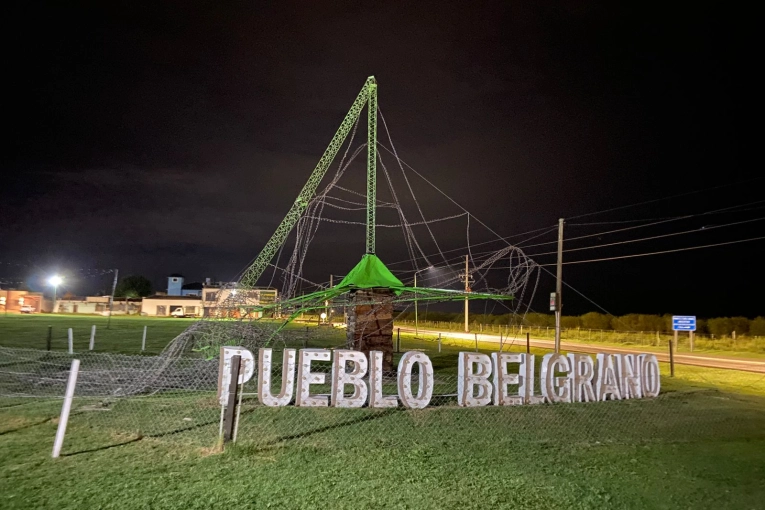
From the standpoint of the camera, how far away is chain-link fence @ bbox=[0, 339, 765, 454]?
958 centimetres

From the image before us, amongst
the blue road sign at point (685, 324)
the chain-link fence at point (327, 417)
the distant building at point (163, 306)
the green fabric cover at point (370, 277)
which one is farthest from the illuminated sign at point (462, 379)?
the distant building at point (163, 306)

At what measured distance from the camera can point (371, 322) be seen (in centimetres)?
1758

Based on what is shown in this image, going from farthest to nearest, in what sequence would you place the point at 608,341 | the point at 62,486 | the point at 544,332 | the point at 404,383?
the point at 544,332
the point at 608,341
the point at 404,383
the point at 62,486

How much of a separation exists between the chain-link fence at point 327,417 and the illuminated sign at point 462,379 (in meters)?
0.28

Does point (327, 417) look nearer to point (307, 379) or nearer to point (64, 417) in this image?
point (307, 379)

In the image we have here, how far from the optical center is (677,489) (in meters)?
7.41

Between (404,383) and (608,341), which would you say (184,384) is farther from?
(608,341)

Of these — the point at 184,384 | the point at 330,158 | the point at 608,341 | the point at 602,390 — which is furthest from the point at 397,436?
the point at 608,341

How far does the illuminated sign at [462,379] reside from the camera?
437 inches

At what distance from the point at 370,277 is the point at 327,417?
6764 millimetres

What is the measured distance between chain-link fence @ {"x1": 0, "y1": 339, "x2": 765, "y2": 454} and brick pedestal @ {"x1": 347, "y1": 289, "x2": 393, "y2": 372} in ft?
6.38

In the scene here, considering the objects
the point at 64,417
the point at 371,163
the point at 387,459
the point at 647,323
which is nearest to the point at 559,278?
the point at 371,163

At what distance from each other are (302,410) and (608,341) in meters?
44.5

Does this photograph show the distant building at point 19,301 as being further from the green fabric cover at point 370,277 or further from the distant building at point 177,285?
the green fabric cover at point 370,277
